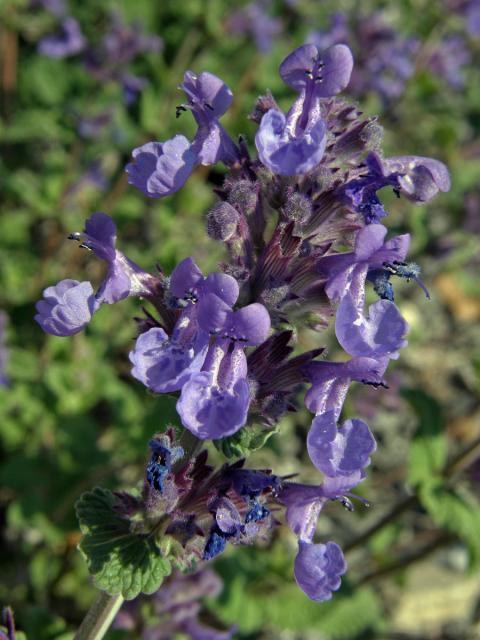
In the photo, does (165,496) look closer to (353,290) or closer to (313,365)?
(313,365)

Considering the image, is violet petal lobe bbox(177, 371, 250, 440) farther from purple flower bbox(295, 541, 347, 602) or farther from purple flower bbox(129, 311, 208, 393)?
purple flower bbox(295, 541, 347, 602)

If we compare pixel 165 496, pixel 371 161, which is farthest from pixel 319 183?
pixel 165 496

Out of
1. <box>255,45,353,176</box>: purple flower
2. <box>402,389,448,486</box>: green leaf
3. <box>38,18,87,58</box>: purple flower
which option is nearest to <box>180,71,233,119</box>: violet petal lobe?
<box>255,45,353,176</box>: purple flower

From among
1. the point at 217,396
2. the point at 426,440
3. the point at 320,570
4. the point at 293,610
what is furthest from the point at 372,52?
the point at 320,570

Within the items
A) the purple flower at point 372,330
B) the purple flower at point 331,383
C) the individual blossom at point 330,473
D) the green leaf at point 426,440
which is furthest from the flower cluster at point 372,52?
the individual blossom at point 330,473

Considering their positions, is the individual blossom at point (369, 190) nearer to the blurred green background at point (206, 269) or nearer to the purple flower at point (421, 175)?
the purple flower at point (421, 175)
